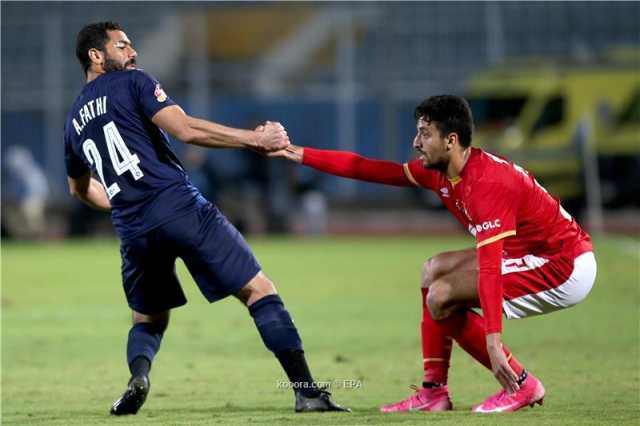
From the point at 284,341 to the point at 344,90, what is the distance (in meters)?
27.4

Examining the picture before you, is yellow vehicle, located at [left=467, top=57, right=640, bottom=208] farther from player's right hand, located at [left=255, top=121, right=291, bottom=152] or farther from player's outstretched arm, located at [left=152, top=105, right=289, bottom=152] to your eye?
player's outstretched arm, located at [left=152, top=105, right=289, bottom=152]

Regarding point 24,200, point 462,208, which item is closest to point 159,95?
point 462,208

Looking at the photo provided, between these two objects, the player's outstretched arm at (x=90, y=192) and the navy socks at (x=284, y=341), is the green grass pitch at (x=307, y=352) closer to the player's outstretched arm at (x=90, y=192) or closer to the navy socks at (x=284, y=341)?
the navy socks at (x=284, y=341)

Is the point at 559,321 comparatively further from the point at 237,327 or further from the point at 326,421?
the point at 326,421

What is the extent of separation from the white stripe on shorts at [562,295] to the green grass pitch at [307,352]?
0.58 meters

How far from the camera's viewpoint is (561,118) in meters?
31.3

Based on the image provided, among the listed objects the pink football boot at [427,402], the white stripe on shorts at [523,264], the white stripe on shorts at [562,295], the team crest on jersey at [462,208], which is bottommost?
the pink football boot at [427,402]

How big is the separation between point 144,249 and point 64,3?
32243 mm

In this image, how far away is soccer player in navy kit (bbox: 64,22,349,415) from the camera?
24.8ft

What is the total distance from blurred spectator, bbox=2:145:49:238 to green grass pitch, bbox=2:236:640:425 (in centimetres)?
1162

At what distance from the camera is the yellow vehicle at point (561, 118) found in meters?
30.3

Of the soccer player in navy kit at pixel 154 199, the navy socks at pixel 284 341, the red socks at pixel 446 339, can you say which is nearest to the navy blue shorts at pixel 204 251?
the soccer player in navy kit at pixel 154 199

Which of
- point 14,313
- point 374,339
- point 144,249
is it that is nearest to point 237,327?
point 374,339

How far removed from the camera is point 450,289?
294 inches
